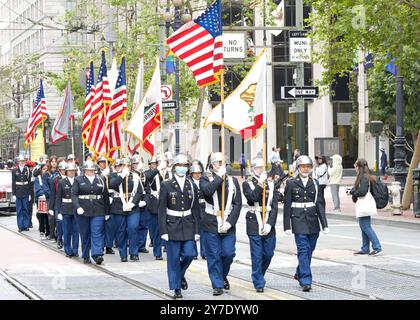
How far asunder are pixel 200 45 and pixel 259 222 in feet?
12.5

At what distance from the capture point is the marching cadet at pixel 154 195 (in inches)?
697

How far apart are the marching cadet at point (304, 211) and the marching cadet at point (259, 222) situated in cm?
39

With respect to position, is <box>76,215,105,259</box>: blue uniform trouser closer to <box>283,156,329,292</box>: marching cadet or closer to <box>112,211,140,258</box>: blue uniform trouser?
<box>112,211,140,258</box>: blue uniform trouser

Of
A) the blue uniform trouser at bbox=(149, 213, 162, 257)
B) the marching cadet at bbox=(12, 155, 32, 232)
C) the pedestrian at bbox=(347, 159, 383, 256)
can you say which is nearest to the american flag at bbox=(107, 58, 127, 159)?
the blue uniform trouser at bbox=(149, 213, 162, 257)

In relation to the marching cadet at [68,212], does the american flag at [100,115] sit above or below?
above

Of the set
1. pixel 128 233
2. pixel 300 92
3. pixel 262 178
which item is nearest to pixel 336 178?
pixel 300 92

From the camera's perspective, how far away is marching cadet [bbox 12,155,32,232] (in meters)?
25.0

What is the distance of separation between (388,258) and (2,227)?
13.3 m

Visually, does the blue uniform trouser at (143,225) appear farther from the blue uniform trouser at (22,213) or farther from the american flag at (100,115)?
the blue uniform trouser at (22,213)

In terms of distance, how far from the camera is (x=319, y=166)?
29.4 m

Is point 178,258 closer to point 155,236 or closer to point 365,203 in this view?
point 155,236

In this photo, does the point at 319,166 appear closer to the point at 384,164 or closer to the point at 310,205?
the point at 310,205

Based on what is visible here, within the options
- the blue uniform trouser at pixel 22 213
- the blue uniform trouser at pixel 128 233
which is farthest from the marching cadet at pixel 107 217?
the blue uniform trouser at pixel 22 213
